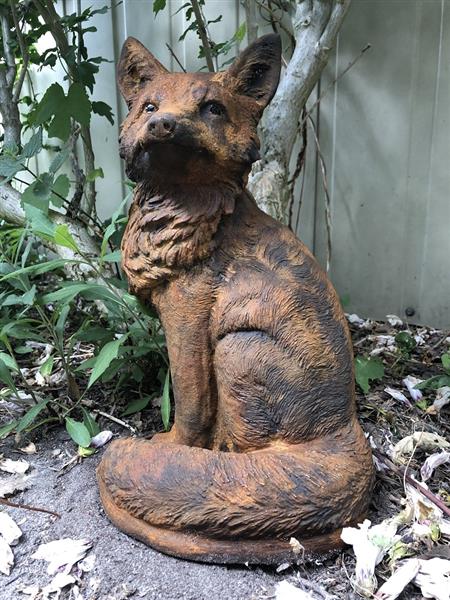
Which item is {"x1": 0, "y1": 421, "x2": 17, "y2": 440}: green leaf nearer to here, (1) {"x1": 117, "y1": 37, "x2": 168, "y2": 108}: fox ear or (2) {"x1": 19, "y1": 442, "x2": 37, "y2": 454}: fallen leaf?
(2) {"x1": 19, "y1": 442, "x2": 37, "y2": 454}: fallen leaf

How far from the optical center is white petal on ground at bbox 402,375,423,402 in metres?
1.78

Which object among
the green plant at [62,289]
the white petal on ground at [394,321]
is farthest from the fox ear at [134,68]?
the white petal on ground at [394,321]

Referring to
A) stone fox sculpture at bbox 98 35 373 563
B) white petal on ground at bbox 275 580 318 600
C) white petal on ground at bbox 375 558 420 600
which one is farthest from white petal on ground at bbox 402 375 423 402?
white petal on ground at bbox 275 580 318 600

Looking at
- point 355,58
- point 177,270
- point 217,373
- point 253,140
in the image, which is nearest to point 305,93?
point 355,58

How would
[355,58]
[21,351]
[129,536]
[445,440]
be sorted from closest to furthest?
[129,536]
[445,440]
[21,351]
[355,58]

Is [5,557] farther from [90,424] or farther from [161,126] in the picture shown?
Answer: [161,126]

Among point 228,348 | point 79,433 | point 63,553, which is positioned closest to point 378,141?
point 228,348

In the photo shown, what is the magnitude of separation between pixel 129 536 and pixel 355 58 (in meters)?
2.09

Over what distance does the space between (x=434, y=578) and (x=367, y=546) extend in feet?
0.43

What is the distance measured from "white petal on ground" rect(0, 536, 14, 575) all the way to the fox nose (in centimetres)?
87

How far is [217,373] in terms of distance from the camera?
117cm

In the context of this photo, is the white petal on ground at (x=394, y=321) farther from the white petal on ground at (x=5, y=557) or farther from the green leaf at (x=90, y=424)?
the white petal on ground at (x=5, y=557)

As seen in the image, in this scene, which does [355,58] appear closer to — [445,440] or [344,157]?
[344,157]

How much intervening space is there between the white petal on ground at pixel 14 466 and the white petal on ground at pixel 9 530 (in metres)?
0.17
